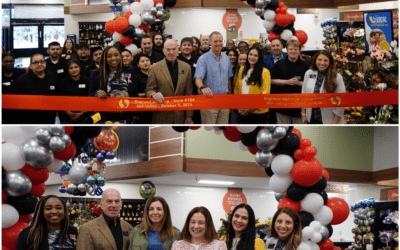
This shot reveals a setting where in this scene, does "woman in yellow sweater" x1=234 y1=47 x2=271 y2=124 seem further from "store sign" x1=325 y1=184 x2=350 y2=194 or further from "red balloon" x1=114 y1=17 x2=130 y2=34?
"store sign" x1=325 y1=184 x2=350 y2=194

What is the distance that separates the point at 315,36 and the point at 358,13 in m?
6.99

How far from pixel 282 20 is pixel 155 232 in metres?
4.81

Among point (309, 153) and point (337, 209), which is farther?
point (337, 209)

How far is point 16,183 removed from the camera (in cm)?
526

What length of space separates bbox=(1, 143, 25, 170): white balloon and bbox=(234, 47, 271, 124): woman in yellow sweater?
2.93 metres

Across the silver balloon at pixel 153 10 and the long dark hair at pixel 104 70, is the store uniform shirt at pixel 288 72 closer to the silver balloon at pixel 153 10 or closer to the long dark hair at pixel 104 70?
the long dark hair at pixel 104 70

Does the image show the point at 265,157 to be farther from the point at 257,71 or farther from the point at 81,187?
the point at 81,187

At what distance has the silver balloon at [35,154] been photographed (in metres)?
5.34

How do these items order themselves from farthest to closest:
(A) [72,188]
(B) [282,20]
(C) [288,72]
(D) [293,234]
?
1. (A) [72,188]
2. (B) [282,20]
3. (C) [288,72]
4. (D) [293,234]

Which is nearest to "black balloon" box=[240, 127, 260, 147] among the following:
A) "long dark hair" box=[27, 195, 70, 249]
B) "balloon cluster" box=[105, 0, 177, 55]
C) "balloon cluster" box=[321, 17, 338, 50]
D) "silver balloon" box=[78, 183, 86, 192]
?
"long dark hair" box=[27, 195, 70, 249]

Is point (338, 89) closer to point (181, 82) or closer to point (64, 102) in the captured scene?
point (181, 82)

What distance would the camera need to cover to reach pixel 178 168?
13445 millimetres

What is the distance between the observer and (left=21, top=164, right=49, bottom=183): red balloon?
544 centimetres

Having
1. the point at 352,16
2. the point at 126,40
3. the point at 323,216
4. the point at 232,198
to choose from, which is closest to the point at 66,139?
the point at 323,216
